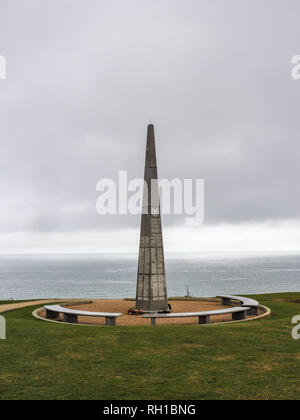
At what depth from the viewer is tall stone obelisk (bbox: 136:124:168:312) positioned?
17328mm

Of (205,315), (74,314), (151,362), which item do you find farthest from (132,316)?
(151,362)

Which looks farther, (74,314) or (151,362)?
(74,314)

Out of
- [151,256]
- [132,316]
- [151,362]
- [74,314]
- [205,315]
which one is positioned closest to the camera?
[151,362]

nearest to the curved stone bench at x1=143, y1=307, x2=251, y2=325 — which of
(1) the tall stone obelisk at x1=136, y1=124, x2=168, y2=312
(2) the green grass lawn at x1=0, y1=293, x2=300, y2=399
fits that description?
(2) the green grass lawn at x1=0, y1=293, x2=300, y2=399

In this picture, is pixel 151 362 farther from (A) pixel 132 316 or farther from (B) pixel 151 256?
(B) pixel 151 256

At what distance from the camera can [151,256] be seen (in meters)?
17.4

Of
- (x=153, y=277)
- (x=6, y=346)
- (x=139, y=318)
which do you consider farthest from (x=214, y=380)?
(x=153, y=277)

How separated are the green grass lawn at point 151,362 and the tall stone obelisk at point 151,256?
484 cm

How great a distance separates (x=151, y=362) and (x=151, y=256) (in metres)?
9.15

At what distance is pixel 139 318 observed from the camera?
15.6 meters

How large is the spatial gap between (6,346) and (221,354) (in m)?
6.02

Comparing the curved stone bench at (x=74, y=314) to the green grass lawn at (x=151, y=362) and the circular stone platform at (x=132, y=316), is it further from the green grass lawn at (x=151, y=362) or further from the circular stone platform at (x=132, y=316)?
the green grass lawn at (x=151, y=362)

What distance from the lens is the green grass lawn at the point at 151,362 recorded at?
6586 mm
